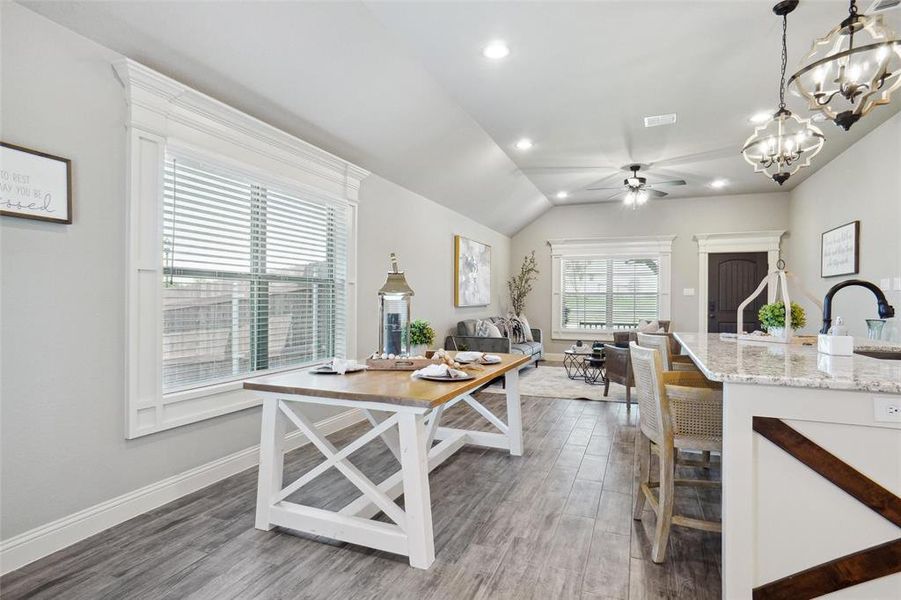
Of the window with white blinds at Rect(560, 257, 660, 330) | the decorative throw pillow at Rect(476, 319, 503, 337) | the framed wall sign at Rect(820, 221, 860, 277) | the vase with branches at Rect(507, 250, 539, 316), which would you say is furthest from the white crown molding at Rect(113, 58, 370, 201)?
the window with white blinds at Rect(560, 257, 660, 330)

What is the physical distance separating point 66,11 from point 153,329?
5.10 feet

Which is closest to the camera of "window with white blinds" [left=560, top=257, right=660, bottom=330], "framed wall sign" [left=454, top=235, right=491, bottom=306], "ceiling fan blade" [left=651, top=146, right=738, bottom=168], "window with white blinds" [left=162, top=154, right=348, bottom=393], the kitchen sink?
Result: the kitchen sink

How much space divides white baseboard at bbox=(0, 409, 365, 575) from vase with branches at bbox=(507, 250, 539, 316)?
6.43m

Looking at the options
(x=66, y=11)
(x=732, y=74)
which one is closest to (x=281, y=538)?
(x=66, y=11)

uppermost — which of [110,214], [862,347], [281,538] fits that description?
[110,214]

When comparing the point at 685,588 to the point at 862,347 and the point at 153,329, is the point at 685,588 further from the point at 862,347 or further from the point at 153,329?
the point at 153,329

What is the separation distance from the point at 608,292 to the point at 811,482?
7385 millimetres

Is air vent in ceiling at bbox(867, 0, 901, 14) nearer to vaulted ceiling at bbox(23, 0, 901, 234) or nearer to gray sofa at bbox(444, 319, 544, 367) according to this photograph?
vaulted ceiling at bbox(23, 0, 901, 234)

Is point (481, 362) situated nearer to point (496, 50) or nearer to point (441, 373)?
point (441, 373)

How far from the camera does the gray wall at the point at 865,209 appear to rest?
4.04 meters

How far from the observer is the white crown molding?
2.42 meters

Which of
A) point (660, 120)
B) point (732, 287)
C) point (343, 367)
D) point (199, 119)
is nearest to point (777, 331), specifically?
point (660, 120)

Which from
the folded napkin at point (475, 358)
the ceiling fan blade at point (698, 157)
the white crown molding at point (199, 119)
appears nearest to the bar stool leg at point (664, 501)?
the folded napkin at point (475, 358)

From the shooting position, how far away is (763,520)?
1.62 m
